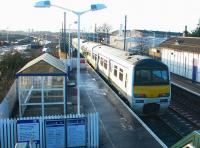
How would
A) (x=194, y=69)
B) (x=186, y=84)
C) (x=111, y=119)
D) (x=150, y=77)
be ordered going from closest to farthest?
(x=111, y=119), (x=150, y=77), (x=186, y=84), (x=194, y=69)

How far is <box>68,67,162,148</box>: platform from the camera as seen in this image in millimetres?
12922

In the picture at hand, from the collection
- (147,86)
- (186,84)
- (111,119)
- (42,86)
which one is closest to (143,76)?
(147,86)

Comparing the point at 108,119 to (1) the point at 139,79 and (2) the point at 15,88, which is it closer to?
(1) the point at 139,79

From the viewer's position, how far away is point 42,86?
52.0 feet

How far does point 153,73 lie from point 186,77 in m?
14.5

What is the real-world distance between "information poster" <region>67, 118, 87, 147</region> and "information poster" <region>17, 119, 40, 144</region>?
3.63ft

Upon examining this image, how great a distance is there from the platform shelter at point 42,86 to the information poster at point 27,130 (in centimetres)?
Answer: 399

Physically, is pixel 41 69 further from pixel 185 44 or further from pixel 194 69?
pixel 185 44

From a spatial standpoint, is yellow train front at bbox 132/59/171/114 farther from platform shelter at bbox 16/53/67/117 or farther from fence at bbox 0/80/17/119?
fence at bbox 0/80/17/119

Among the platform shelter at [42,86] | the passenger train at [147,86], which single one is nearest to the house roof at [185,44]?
the passenger train at [147,86]

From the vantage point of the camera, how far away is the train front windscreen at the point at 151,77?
17016 millimetres

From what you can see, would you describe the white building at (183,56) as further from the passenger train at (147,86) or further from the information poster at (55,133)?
the information poster at (55,133)

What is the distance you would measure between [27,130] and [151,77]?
741cm

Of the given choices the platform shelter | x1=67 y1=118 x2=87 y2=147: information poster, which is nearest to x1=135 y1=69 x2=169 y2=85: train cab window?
the platform shelter
